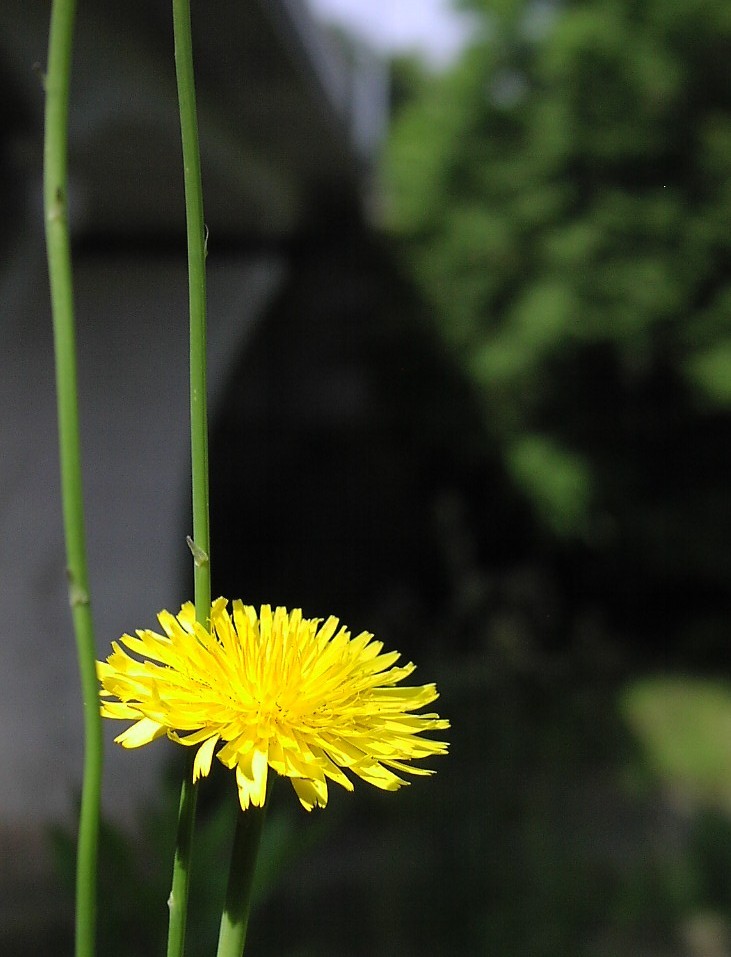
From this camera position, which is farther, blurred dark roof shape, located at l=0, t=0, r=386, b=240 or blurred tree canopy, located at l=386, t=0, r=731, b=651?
blurred tree canopy, located at l=386, t=0, r=731, b=651

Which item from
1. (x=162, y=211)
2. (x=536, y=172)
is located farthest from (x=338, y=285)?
(x=162, y=211)

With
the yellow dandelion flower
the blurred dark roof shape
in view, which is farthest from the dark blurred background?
the yellow dandelion flower

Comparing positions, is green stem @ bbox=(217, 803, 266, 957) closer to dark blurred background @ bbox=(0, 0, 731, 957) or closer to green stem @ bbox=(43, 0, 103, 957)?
green stem @ bbox=(43, 0, 103, 957)

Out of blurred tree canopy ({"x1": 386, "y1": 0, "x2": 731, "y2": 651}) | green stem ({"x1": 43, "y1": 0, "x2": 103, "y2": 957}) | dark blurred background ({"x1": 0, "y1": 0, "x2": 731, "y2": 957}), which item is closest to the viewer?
green stem ({"x1": 43, "y1": 0, "x2": 103, "y2": 957})

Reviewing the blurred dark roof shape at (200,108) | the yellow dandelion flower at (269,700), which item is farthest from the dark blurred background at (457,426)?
the yellow dandelion flower at (269,700)

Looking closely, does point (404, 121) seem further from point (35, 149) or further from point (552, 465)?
point (35, 149)

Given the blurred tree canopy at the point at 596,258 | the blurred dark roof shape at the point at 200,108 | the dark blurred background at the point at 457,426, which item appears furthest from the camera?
the blurred tree canopy at the point at 596,258

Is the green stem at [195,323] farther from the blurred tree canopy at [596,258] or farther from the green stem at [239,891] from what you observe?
the blurred tree canopy at [596,258]
